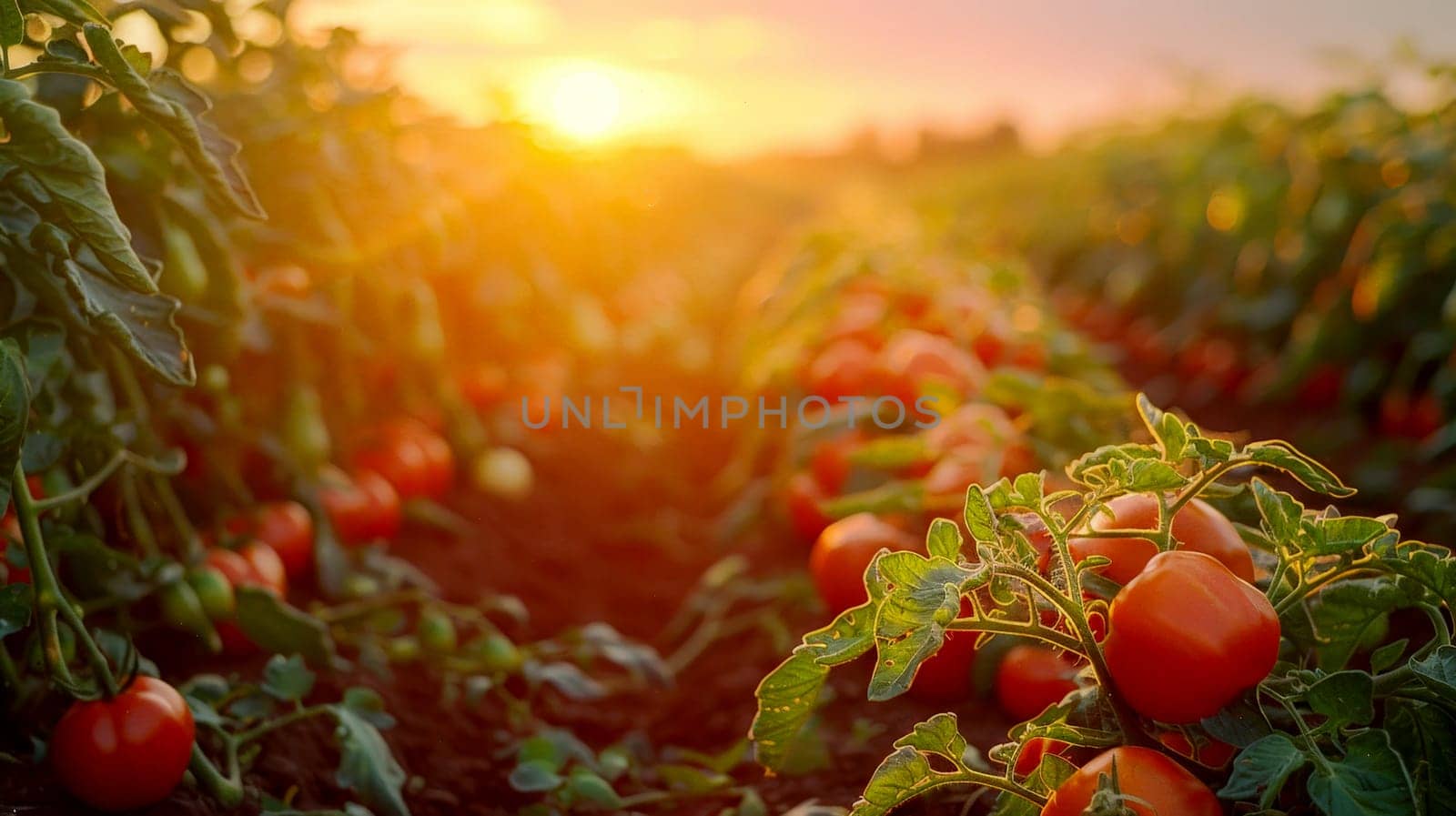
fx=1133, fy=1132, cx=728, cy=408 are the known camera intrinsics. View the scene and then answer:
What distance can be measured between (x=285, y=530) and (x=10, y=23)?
131 cm

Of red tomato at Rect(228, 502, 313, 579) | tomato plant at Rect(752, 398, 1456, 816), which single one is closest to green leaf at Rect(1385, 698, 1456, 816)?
tomato plant at Rect(752, 398, 1456, 816)

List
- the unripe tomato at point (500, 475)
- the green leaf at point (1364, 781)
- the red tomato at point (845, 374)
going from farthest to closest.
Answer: the unripe tomato at point (500, 475)
the red tomato at point (845, 374)
the green leaf at point (1364, 781)

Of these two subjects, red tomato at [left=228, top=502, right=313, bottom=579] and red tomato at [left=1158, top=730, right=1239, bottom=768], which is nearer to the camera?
red tomato at [left=1158, top=730, right=1239, bottom=768]

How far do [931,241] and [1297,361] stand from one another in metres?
2.24

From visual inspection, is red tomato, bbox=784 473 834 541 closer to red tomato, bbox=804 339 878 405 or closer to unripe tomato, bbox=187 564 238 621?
red tomato, bbox=804 339 878 405

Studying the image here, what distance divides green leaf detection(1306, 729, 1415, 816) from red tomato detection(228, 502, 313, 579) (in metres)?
2.03

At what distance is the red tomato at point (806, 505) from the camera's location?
300cm

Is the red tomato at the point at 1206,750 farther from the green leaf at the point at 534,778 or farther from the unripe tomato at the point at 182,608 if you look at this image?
the unripe tomato at the point at 182,608

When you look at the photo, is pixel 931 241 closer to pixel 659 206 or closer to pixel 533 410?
pixel 533 410

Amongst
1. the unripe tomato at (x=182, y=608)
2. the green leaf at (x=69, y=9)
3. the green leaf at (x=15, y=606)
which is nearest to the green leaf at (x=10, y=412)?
the green leaf at (x=15, y=606)

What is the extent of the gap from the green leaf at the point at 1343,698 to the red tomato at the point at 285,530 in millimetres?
2005

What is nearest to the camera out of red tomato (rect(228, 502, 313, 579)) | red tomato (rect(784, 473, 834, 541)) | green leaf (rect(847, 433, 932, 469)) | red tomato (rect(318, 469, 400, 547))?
green leaf (rect(847, 433, 932, 469))

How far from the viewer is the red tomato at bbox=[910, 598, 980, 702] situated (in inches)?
83.7

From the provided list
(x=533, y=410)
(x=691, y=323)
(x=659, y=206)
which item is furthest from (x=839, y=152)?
(x=533, y=410)
